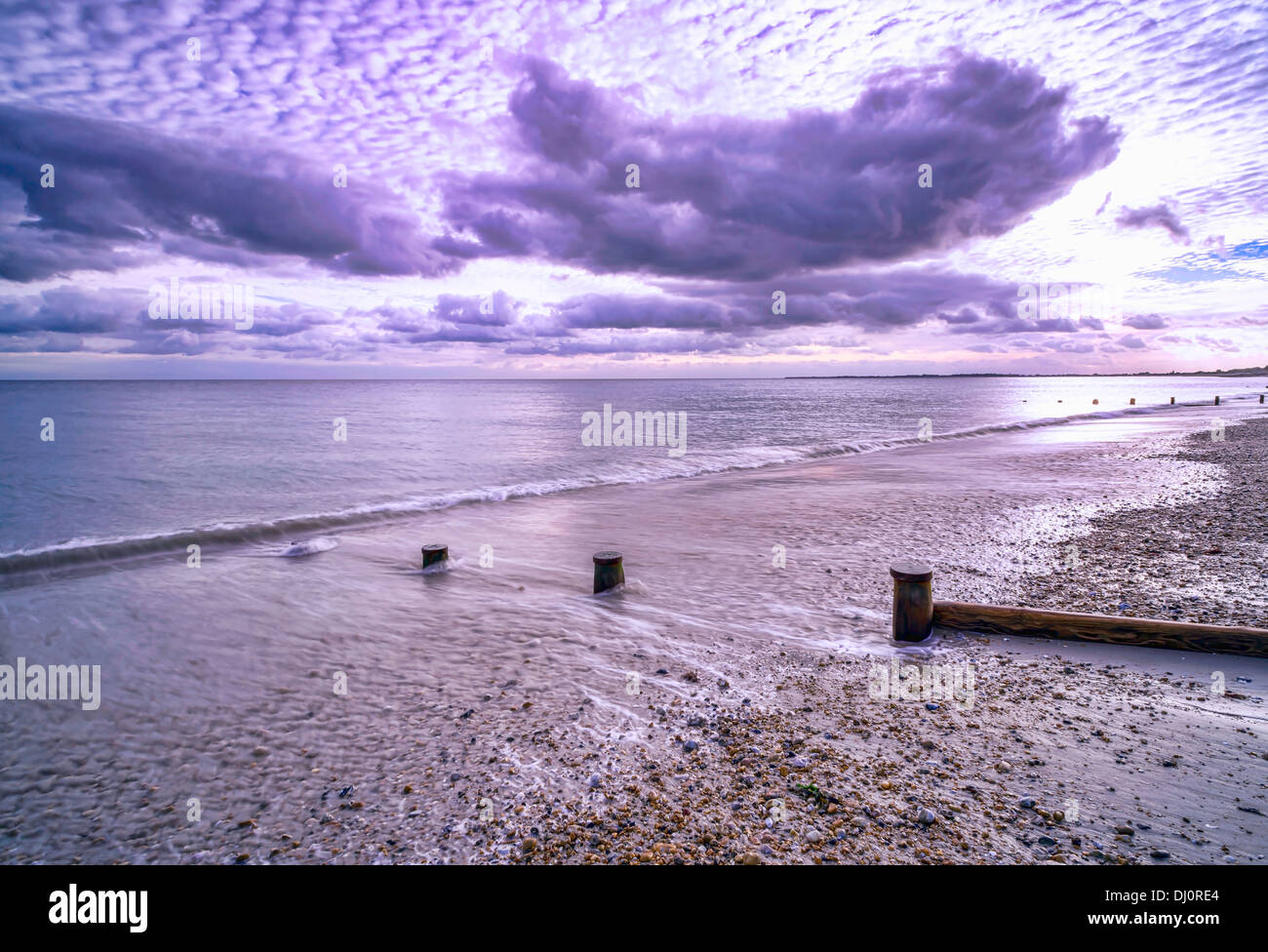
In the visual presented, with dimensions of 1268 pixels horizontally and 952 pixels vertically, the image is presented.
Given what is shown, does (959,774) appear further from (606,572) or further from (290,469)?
(290,469)

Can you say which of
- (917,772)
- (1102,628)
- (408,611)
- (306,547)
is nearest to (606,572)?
(408,611)

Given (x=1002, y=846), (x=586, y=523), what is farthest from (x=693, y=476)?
(x=1002, y=846)

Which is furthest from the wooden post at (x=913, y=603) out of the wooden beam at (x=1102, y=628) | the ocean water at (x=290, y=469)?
the ocean water at (x=290, y=469)

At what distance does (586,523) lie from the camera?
1410 cm

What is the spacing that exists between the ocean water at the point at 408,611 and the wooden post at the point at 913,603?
32 cm

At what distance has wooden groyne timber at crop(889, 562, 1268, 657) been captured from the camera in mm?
5488

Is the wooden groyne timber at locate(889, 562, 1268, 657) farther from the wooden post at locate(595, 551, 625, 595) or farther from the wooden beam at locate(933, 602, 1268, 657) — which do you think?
the wooden post at locate(595, 551, 625, 595)

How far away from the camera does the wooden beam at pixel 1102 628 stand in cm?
545

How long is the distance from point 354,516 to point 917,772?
1483 cm

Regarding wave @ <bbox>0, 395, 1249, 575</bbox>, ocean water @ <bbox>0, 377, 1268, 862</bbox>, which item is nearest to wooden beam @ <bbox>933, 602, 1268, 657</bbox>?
ocean water @ <bbox>0, 377, 1268, 862</bbox>

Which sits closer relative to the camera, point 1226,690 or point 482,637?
point 1226,690
